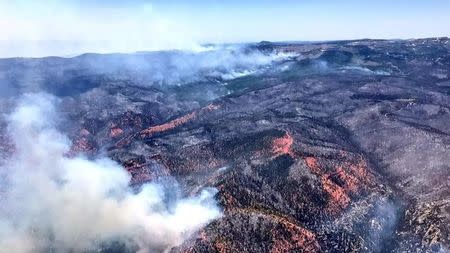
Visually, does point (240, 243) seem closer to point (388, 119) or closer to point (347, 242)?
point (347, 242)

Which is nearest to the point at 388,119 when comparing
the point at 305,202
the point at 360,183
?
the point at 360,183

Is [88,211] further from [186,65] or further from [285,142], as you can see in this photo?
[186,65]

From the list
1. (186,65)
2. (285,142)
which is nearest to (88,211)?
(285,142)

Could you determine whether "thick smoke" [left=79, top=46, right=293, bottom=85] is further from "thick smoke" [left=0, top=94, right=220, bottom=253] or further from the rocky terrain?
"thick smoke" [left=0, top=94, right=220, bottom=253]

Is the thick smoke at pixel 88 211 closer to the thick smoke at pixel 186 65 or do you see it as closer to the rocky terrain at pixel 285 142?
the rocky terrain at pixel 285 142

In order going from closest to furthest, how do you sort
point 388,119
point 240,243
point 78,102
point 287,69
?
point 240,243, point 388,119, point 78,102, point 287,69

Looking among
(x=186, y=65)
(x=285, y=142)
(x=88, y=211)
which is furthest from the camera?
(x=186, y=65)

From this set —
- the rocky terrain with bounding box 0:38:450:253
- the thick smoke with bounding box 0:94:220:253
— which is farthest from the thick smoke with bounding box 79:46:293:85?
the thick smoke with bounding box 0:94:220:253
